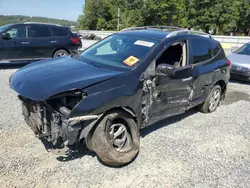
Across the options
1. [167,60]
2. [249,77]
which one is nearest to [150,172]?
[167,60]

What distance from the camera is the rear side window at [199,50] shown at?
4.31 metres

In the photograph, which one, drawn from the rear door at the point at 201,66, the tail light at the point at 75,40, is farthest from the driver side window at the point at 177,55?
the tail light at the point at 75,40

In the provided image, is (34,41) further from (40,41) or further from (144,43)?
(144,43)

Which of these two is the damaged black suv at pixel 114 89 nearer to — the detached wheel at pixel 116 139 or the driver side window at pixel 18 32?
the detached wheel at pixel 116 139

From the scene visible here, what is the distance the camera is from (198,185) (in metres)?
2.94

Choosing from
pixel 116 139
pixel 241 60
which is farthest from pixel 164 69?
pixel 241 60

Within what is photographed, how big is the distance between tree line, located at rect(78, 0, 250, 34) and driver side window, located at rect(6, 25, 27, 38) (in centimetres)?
3750

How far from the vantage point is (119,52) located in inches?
153

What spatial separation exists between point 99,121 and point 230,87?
6.31 meters

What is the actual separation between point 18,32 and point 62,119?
24.1 feet

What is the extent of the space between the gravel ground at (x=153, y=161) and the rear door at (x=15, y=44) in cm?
465

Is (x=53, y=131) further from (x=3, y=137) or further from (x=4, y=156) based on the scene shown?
(x=3, y=137)

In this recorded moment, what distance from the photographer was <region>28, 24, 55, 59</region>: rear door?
9031 mm

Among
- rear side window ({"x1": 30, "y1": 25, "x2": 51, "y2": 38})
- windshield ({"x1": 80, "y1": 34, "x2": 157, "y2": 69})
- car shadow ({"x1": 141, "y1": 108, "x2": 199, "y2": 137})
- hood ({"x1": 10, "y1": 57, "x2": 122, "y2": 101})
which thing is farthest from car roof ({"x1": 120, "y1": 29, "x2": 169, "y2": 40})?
rear side window ({"x1": 30, "y1": 25, "x2": 51, "y2": 38})
